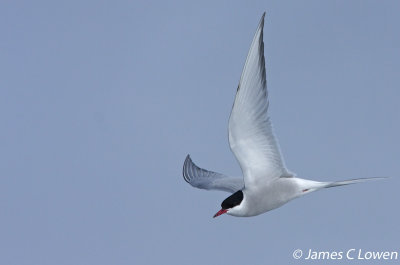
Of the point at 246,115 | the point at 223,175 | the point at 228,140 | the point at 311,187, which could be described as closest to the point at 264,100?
the point at 246,115

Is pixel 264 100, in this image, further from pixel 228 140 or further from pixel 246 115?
pixel 228 140

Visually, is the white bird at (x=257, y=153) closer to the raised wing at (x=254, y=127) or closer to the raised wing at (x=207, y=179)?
the raised wing at (x=254, y=127)

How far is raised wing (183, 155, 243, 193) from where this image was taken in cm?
841

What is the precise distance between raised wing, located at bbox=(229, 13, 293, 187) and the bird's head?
0.63ft

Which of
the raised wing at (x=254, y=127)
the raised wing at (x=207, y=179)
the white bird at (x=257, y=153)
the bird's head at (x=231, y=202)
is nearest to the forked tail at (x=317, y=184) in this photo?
the white bird at (x=257, y=153)

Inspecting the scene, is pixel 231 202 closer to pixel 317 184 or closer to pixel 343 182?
pixel 317 184

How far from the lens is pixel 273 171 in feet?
22.0

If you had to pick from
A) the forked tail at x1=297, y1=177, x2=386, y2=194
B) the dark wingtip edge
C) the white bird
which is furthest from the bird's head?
the dark wingtip edge

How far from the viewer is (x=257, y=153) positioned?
6559 mm

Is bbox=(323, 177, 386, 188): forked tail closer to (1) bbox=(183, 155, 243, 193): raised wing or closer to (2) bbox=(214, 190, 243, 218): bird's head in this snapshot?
(2) bbox=(214, 190, 243, 218): bird's head

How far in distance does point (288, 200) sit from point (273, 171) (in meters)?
0.48

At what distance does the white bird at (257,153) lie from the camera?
19.6ft

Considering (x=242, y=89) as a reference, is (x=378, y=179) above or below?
below

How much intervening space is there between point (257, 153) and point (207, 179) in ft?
8.34
